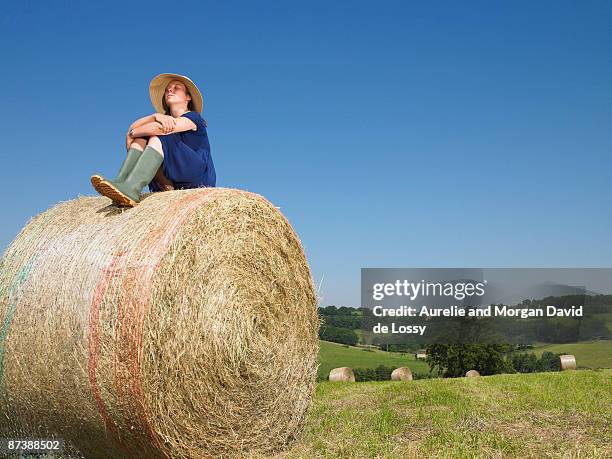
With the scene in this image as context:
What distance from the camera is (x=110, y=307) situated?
4309 millimetres

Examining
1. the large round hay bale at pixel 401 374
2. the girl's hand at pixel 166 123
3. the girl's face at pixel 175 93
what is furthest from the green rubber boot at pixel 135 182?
the large round hay bale at pixel 401 374

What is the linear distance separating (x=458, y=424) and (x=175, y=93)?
4.24 m

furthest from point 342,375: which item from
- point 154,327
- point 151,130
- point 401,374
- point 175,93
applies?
point 154,327

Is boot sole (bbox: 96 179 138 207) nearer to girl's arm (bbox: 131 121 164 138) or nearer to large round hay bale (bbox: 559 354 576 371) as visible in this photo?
girl's arm (bbox: 131 121 164 138)

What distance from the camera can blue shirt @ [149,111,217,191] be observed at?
5492 millimetres

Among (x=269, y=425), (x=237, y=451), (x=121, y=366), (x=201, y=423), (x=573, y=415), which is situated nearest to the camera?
(x=121, y=366)

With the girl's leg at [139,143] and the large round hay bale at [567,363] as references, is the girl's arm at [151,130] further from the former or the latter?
the large round hay bale at [567,363]

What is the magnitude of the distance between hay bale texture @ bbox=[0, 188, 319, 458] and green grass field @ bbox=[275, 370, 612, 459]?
2.45 ft

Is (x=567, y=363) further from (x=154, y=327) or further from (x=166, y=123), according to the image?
(x=154, y=327)

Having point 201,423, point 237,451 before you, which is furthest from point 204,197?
point 237,451

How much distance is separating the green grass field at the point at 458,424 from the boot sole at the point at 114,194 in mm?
2436

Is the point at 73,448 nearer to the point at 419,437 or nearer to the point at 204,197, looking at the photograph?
the point at 204,197

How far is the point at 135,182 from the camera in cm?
513

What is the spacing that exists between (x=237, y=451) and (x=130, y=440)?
1.01 m
